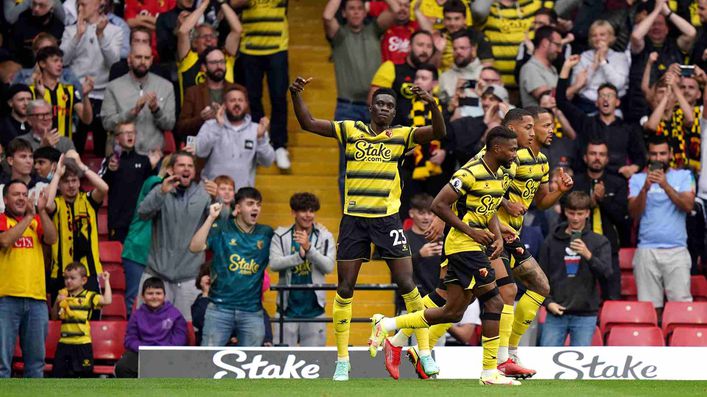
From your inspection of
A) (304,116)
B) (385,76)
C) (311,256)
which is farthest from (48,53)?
(304,116)

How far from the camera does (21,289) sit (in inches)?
571

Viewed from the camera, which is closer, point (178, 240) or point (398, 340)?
point (398, 340)

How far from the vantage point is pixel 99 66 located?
61.5ft

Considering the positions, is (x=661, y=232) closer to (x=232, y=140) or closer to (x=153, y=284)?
(x=232, y=140)

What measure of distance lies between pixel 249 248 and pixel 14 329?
8.55 ft

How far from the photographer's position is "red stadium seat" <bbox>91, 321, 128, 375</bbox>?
15609 mm

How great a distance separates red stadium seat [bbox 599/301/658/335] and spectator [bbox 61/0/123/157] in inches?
274

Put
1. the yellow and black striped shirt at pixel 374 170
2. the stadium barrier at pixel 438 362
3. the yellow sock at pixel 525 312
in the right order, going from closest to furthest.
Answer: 1. the yellow and black striped shirt at pixel 374 170
2. the yellow sock at pixel 525 312
3. the stadium barrier at pixel 438 362

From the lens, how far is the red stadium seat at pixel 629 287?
684 inches

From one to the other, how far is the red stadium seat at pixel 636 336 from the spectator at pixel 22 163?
6657mm

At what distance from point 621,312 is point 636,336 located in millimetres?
438

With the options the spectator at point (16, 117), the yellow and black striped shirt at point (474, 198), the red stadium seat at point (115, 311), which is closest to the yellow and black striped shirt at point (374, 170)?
the yellow and black striped shirt at point (474, 198)

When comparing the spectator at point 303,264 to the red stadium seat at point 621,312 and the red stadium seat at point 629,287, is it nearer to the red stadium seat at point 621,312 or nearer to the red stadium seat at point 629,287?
the red stadium seat at point 621,312

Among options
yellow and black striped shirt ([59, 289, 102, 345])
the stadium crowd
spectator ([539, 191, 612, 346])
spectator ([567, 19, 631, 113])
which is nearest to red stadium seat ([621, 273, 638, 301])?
the stadium crowd
